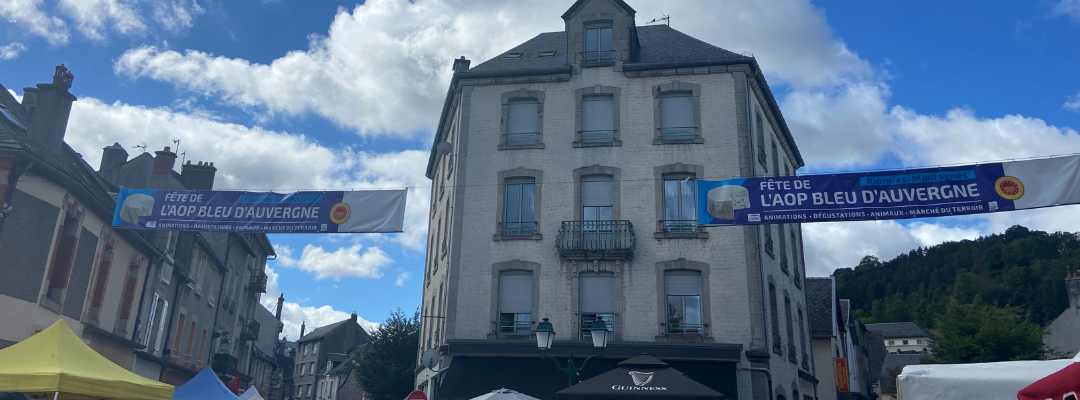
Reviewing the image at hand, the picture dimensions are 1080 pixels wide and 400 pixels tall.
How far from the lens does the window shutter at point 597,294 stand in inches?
822

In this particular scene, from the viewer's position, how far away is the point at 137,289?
78.7 feet

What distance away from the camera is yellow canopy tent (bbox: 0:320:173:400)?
8.86 metres

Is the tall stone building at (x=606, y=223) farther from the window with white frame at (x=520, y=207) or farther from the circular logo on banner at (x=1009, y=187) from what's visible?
the circular logo on banner at (x=1009, y=187)

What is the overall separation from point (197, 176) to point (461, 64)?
45.2 feet

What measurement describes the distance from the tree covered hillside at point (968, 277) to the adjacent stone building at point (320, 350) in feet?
220

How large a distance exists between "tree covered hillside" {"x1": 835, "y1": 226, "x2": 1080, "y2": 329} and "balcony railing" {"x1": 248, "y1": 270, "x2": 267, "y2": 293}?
257 ft

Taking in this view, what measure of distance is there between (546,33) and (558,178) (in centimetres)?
733

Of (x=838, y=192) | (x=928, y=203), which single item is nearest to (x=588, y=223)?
(x=838, y=192)

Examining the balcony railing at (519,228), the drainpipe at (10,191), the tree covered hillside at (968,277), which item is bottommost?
the drainpipe at (10,191)

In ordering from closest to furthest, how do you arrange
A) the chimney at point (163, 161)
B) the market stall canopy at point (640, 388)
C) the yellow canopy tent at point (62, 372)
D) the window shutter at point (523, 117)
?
the yellow canopy tent at point (62, 372) → the market stall canopy at point (640, 388) → the window shutter at point (523, 117) → the chimney at point (163, 161)

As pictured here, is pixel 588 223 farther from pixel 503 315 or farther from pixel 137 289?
pixel 137 289

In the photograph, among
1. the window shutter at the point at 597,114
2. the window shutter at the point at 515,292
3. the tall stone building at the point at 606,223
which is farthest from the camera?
the window shutter at the point at 597,114

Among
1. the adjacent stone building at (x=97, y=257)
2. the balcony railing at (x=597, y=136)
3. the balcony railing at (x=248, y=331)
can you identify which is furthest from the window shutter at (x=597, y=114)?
the balcony railing at (x=248, y=331)

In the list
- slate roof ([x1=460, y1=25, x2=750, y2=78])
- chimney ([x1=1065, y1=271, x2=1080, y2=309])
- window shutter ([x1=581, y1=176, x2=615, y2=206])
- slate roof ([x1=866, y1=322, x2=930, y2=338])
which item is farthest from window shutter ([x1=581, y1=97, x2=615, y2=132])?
slate roof ([x1=866, y1=322, x2=930, y2=338])
